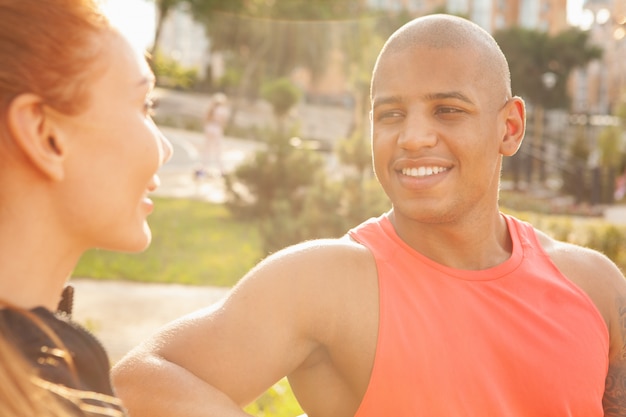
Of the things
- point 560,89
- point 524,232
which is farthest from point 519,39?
point 524,232

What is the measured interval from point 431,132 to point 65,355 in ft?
4.58

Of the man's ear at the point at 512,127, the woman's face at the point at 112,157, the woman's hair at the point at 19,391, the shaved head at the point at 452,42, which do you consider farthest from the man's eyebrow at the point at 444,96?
the woman's hair at the point at 19,391

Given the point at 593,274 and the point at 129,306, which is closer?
the point at 593,274

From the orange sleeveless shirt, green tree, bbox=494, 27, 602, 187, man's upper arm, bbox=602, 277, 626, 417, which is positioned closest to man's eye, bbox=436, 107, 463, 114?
the orange sleeveless shirt

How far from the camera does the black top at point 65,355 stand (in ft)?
4.02

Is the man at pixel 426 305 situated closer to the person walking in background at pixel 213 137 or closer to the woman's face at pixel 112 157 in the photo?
the woman's face at pixel 112 157

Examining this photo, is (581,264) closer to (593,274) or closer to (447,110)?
(593,274)

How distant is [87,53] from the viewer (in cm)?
134

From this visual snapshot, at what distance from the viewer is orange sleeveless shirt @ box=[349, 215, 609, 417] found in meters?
2.17

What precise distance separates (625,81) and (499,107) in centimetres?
7015

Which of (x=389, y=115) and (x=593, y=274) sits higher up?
(x=389, y=115)

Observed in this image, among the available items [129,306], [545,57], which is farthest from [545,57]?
[129,306]

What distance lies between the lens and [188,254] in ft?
36.4

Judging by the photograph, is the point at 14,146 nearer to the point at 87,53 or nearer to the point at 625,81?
the point at 87,53
